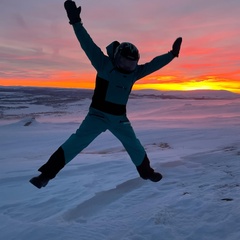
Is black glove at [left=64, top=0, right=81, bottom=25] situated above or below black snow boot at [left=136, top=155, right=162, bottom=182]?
above

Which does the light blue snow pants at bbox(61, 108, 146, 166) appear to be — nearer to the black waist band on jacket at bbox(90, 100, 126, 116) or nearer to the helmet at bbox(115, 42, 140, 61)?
the black waist band on jacket at bbox(90, 100, 126, 116)

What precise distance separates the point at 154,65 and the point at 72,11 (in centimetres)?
129

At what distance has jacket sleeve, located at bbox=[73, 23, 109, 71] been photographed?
164 inches

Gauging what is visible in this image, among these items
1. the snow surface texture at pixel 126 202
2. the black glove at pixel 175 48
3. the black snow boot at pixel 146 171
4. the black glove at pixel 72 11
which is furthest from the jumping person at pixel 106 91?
the snow surface texture at pixel 126 202

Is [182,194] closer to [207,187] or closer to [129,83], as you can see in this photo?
[207,187]

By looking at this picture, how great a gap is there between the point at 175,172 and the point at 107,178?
1.72m

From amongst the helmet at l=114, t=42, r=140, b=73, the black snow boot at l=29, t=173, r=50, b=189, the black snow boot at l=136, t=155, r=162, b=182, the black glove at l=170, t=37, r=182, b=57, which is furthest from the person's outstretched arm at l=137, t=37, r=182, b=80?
the black snow boot at l=29, t=173, r=50, b=189

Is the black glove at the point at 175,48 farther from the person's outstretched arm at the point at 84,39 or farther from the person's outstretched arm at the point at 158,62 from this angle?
the person's outstretched arm at the point at 84,39

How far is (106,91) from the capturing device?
14.1ft

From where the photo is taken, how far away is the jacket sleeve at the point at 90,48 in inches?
164

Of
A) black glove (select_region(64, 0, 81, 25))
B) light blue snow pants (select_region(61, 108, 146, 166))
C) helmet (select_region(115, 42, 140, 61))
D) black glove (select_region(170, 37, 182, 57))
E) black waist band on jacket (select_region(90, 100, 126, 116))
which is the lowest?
light blue snow pants (select_region(61, 108, 146, 166))

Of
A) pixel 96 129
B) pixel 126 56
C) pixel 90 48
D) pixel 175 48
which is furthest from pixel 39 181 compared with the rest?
pixel 175 48

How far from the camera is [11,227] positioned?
521cm

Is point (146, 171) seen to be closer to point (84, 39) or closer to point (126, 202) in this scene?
point (126, 202)
